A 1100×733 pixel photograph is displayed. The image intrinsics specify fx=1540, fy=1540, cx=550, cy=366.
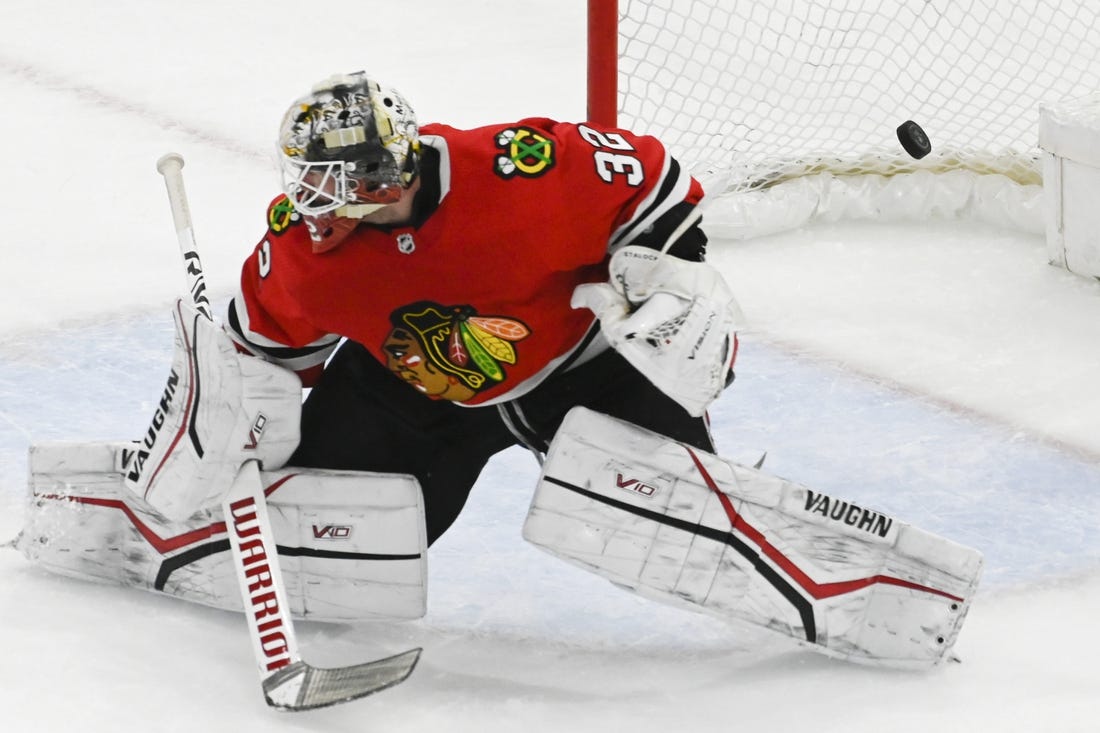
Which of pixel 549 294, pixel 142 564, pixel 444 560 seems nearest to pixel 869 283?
pixel 444 560

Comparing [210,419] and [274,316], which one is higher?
[274,316]

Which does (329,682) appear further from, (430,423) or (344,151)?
(344,151)

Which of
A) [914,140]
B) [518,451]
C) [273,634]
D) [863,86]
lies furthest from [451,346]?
[863,86]

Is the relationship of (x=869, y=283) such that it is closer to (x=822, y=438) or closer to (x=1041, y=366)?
(x=1041, y=366)

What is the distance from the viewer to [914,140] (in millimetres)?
2588

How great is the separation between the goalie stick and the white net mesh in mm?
1972

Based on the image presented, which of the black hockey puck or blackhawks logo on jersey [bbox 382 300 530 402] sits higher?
the black hockey puck

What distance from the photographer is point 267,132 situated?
14.7ft

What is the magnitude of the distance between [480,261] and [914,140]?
3.18 feet

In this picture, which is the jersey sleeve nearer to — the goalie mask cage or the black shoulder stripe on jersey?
the black shoulder stripe on jersey

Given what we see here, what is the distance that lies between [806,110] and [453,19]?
5.87 feet

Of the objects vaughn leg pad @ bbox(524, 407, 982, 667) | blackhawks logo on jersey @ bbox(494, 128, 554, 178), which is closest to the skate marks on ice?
vaughn leg pad @ bbox(524, 407, 982, 667)

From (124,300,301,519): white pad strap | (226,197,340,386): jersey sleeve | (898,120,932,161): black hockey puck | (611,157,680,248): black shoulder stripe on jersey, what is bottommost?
(124,300,301,519): white pad strap

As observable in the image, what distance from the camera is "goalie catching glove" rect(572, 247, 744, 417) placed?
6.18 ft
